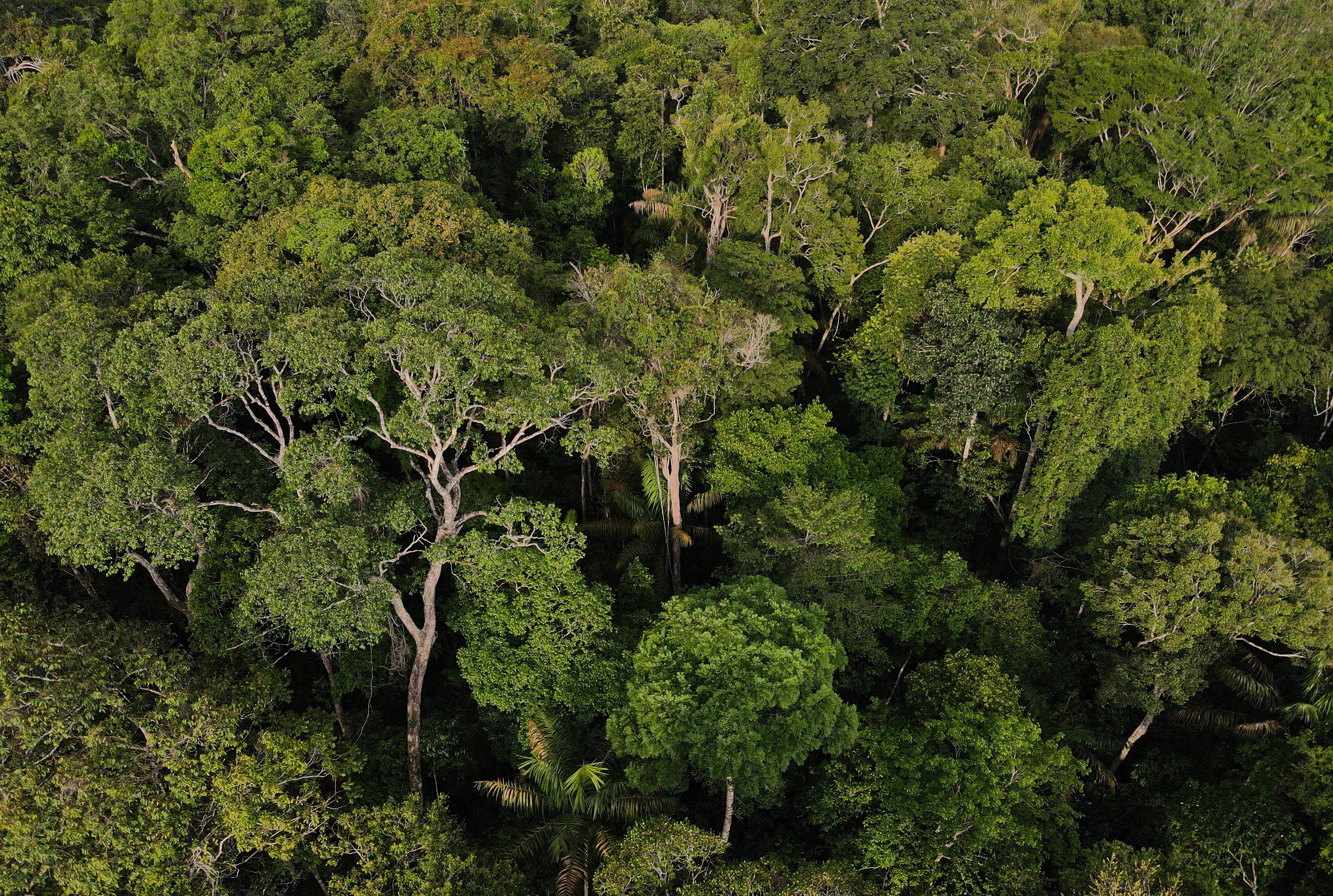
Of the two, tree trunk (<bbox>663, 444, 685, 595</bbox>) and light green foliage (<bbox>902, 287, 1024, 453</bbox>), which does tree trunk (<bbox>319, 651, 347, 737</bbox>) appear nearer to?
tree trunk (<bbox>663, 444, 685, 595</bbox>)

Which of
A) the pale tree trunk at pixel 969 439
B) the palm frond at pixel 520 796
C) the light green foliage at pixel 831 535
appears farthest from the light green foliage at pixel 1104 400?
the palm frond at pixel 520 796

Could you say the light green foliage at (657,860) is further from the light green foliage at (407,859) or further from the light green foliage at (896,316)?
the light green foliage at (896,316)

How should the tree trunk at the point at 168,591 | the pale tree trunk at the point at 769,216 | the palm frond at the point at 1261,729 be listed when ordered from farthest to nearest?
the pale tree trunk at the point at 769,216
the palm frond at the point at 1261,729
the tree trunk at the point at 168,591

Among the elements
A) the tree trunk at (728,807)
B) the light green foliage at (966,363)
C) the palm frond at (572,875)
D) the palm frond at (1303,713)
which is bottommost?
the palm frond at (572,875)

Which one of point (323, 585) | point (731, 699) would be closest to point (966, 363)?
point (731, 699)

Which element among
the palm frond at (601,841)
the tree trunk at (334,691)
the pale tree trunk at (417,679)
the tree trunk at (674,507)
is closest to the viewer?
→ the palm frond at (601,841)

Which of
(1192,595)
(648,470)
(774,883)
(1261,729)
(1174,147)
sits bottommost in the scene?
(774,883)

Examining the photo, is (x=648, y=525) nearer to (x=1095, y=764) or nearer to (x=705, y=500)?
(x=705, y=500)

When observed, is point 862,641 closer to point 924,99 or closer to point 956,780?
point 956,780
